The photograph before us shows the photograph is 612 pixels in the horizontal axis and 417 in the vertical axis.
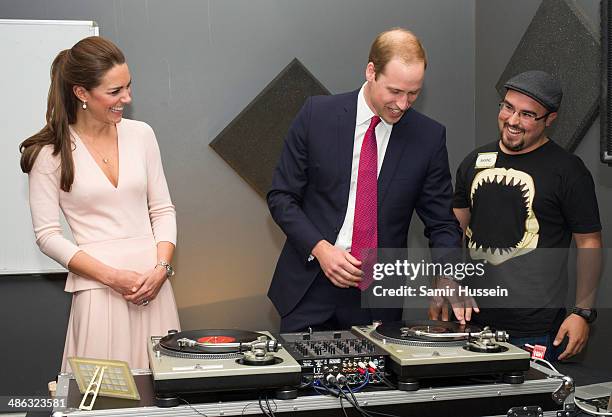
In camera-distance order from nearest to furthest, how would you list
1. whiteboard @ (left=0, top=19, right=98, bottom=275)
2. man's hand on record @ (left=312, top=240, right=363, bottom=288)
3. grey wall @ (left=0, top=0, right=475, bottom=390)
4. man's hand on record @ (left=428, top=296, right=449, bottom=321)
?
man's hand on record @ (left=312, top=240, right=363, bottom=288) < man's hand on record @ (left=428, top=296, right=449, bottom=321) < whiteboard @ (left=0, top=19, right=98, bottom=275) < grey wall @ (left=0, top=0, right=475, bottom=390)

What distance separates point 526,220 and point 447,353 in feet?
3.54

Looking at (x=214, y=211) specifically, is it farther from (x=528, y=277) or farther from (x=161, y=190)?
(x=528, y=277)

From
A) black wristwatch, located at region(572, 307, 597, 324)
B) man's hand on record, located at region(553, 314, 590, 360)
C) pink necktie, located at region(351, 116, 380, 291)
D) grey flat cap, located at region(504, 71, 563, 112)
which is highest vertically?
grey flat cap, located at region(504, 71, 563, 112)

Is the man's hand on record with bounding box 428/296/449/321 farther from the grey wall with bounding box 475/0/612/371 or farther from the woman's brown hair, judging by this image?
the woman's brown hair

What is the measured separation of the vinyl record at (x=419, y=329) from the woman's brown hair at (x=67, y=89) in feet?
3.84

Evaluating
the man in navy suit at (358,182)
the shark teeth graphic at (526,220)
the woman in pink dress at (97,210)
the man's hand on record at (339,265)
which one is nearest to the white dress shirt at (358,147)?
the man in navy suit at (358,182)

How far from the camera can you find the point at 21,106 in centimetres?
379

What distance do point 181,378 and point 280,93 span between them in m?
2.74

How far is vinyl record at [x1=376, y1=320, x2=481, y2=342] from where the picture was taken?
1.82 metres

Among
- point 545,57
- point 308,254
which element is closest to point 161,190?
point 308,254

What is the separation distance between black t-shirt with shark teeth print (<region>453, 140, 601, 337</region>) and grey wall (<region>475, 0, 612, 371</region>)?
457 mm

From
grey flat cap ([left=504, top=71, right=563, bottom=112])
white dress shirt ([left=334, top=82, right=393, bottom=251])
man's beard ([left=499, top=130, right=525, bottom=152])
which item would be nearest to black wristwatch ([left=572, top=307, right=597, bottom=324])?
man's beard ([left=499, top=130, right=525, bottom=152])

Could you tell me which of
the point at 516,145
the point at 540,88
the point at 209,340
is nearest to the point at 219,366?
the point at 209,340

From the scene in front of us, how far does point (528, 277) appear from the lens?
2646mm
